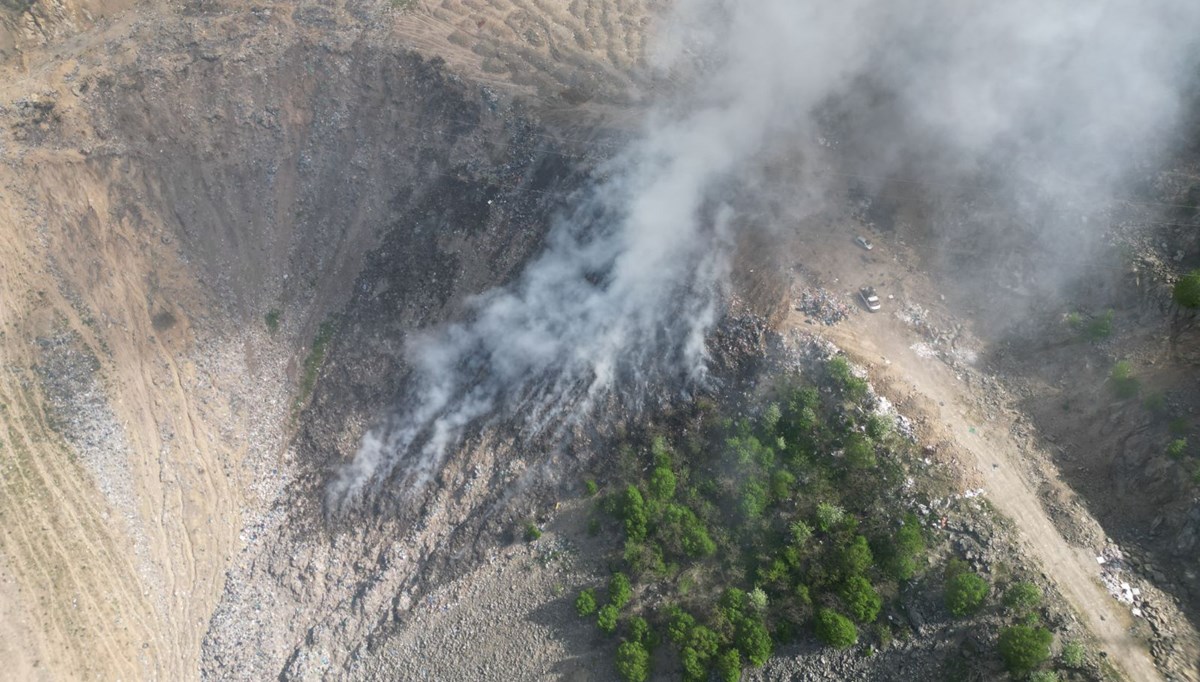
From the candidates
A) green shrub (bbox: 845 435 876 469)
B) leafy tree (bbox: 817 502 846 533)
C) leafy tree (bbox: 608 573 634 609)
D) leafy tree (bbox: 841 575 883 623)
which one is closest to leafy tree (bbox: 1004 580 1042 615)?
leafy tree (bbox: 841 575 883 623)

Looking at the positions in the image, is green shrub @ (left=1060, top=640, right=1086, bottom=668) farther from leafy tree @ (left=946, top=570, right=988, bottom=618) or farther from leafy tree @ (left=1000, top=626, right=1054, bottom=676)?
leafy tree @ (left=946, top=570, right=988, bottom=618)

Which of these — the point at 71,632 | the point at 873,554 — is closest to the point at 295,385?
the point at 71,632

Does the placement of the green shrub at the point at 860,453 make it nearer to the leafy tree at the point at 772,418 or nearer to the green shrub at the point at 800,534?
the leafy tree at the point at 772,418

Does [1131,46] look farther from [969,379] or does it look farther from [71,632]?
[71,632]

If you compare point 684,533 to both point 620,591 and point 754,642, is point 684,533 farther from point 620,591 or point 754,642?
point 754,642

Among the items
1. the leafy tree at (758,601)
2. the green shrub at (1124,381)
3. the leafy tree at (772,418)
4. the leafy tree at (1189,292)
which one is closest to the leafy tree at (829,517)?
the leafy tree at (758,601)
